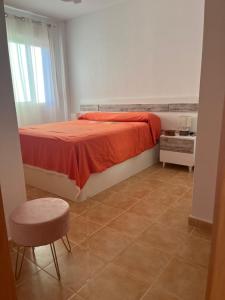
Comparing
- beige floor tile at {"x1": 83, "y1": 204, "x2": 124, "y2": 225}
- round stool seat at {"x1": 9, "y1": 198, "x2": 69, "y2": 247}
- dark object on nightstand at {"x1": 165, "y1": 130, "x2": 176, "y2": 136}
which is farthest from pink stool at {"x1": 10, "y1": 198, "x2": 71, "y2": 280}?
dark object on nightstand at {"x1": 165, "y1": 130, "x2": 176, "y2": 136}

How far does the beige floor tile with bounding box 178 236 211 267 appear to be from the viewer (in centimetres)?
159

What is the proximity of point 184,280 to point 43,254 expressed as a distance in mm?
1036

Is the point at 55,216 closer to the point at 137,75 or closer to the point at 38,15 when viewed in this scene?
the point at 137,75

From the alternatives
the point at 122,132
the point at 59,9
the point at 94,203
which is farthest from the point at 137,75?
the point at 94,203

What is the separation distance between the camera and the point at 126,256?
5.44ft

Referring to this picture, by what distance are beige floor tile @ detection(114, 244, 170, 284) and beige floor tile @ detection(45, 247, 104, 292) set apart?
0.17 m

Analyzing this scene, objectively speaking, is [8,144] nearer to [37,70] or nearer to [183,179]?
[183,179]

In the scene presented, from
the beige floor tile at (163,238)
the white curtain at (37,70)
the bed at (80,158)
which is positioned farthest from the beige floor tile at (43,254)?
the white curtain at (37,70)

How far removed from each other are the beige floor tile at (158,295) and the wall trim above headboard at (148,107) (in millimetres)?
2904

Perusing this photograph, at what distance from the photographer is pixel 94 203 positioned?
2496 millimetres

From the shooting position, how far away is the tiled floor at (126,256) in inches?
53.7

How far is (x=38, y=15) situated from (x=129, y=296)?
198 inches

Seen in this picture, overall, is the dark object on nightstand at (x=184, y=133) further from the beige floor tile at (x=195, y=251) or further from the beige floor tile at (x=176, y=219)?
the beige floor tile at (x=195, y=251)

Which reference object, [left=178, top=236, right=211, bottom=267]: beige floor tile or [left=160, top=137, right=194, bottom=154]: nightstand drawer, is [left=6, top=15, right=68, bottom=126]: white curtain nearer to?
[left=160, top=137, right=194, bottom=154]: nightstand drawer
